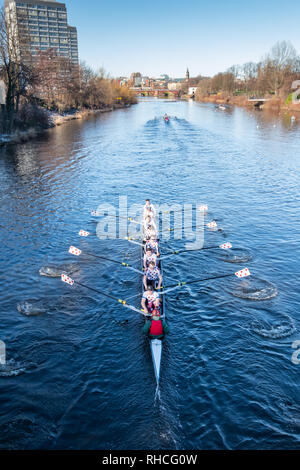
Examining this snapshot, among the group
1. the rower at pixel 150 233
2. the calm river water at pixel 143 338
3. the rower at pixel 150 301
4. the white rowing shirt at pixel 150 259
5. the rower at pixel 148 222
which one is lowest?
the calm river water at pixel 143 338

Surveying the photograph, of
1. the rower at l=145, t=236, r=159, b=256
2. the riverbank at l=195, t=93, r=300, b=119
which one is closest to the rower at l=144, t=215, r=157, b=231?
the rower at l=145, t=236, r=159, b=256

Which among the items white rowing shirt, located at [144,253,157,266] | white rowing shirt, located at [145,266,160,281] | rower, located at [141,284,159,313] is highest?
white rowing shirt, located at [144,253,157,266]

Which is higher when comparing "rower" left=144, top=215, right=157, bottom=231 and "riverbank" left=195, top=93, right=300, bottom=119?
"riverbank" left=195, top=93, right=300, bottom=119

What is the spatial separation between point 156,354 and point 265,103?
112 metres

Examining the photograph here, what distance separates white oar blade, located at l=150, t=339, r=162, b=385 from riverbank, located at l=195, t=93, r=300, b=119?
7871 centimetres

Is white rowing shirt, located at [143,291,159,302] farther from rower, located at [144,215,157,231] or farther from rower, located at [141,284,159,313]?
rower, located at [144,215,157,231]

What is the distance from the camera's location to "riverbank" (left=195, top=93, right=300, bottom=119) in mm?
87650

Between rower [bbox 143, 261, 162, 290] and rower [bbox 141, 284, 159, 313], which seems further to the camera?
rower [bbox 143, 261, 162, 290]

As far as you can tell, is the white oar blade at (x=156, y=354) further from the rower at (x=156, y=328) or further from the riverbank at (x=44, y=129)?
the riverbank at (x=44, y=129)

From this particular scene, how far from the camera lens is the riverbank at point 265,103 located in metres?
87.7

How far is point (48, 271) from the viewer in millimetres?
17922

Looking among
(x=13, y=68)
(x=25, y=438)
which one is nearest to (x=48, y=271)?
(x=25, y=438)

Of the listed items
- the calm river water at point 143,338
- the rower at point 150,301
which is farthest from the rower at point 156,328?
the rower at point 150,301

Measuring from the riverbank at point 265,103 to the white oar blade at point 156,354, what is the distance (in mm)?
78708
